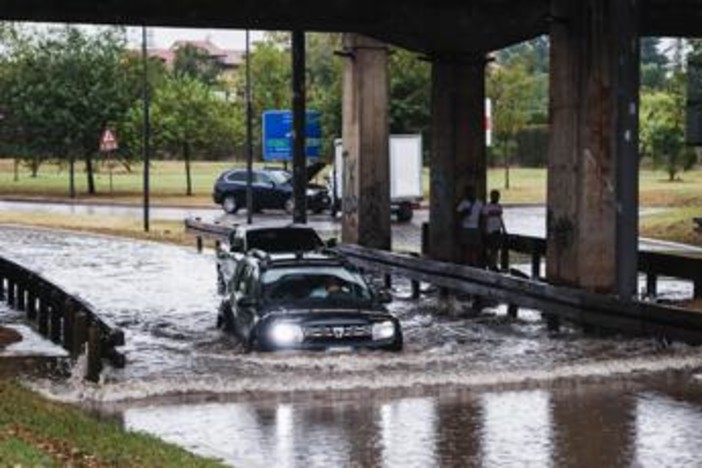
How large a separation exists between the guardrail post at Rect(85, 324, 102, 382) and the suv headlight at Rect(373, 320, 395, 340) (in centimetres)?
351

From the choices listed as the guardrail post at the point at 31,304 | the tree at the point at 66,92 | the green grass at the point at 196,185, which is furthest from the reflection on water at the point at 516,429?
the tree at the point at 66,92

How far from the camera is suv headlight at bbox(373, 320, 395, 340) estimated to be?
17.1m

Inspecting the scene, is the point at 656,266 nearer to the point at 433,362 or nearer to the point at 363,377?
the point at 433,362

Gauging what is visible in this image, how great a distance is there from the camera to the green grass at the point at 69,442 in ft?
30.6

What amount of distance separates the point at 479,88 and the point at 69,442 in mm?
20608

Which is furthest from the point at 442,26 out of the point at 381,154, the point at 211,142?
the point at 211,142

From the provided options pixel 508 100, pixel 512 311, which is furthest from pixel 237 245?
pixel 508 100

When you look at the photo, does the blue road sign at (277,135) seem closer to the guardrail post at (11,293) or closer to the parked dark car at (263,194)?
the guardrail post at (11,293)

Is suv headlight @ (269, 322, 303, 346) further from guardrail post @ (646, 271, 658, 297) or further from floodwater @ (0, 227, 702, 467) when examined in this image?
guardrail post @ (646, 271, 658, 297)

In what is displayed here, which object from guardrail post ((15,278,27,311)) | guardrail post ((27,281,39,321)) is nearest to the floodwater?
guardrail post ((27,281,39,321))

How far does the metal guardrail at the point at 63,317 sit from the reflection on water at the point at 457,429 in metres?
1.87

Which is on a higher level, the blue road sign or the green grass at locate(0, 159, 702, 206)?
the blue road sign

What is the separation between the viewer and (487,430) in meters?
12.8

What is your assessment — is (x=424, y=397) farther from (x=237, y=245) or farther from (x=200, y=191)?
(x=200, y=191)
